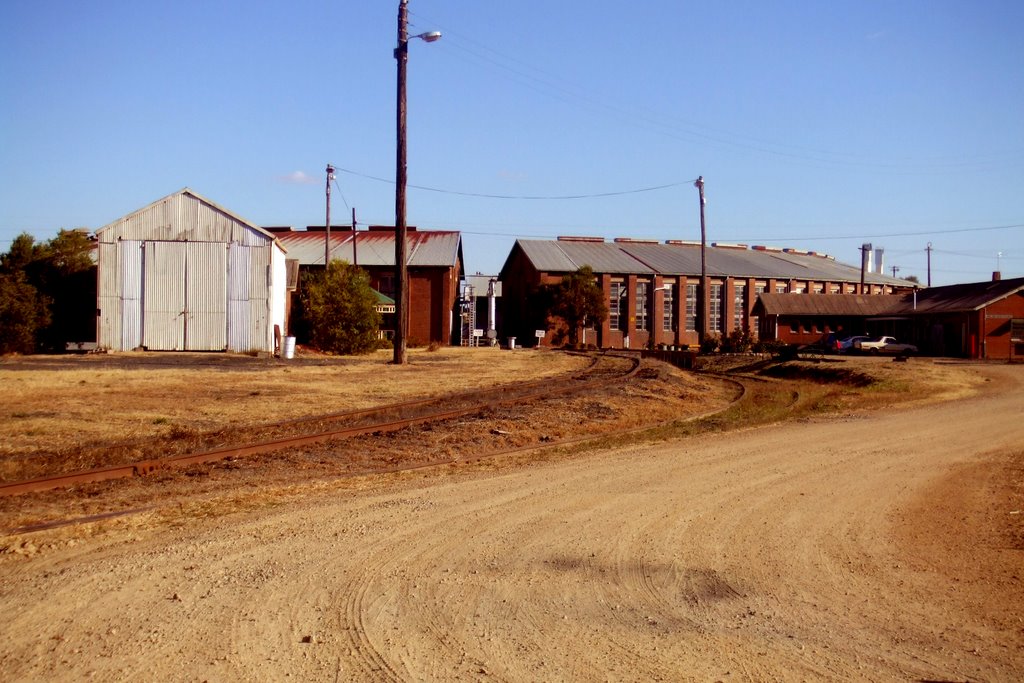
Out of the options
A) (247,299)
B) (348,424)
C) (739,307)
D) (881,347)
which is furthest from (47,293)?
(739,307)

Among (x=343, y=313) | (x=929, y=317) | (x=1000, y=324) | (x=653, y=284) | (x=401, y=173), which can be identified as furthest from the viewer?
(x=653, y=284)

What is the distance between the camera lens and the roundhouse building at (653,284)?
82188 mm

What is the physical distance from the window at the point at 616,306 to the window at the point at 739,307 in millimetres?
12305

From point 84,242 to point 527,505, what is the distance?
43274 mm

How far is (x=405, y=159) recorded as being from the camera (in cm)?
3225

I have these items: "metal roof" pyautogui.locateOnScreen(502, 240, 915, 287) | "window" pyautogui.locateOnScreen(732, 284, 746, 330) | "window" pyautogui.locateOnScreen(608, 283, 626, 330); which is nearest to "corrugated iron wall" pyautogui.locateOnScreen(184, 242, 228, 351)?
"metal roof" pyautogui.locateOnScreen(502, 240, 915, 287)

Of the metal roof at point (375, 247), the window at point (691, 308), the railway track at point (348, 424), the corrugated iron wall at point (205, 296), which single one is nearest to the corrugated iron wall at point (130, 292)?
the corrugated iron wall at point (205, 296)

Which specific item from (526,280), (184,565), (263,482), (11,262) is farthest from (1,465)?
(526,280)

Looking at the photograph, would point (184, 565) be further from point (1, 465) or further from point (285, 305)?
point (285, 305)

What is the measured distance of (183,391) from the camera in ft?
68.8

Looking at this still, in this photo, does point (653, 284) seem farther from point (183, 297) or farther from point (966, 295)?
point (183, 297)

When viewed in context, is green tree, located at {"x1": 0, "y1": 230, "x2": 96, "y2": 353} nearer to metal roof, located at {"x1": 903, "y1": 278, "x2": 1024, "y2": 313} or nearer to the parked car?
the parked car

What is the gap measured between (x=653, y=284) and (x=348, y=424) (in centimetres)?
7028

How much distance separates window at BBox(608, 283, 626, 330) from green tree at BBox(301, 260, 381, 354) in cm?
3990
